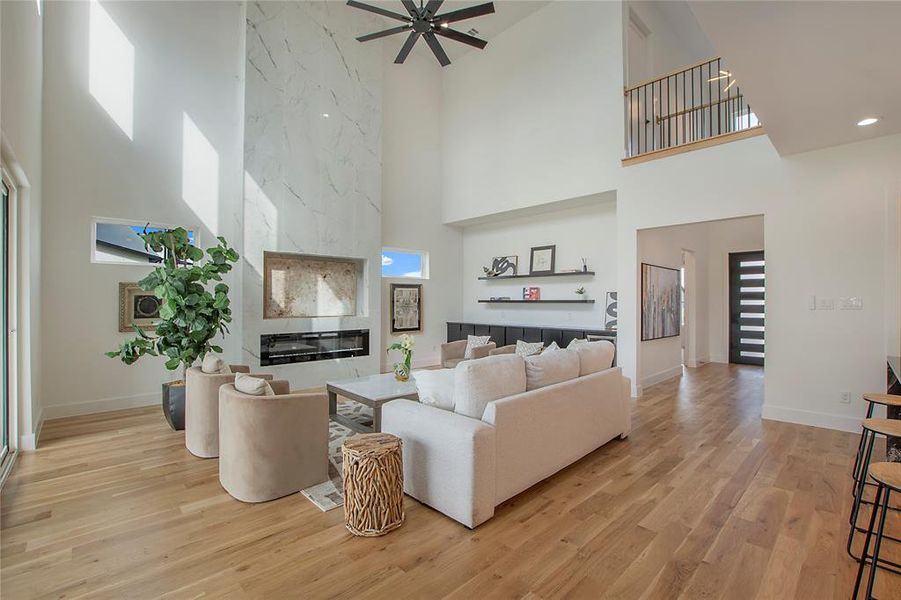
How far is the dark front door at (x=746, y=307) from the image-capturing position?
8.12 metres

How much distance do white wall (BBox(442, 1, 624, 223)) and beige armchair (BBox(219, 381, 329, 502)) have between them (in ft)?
16.4

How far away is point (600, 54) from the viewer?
599cm

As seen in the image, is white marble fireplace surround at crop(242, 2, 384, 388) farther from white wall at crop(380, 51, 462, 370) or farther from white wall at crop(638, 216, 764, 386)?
white wall at crop(638, 216, 764, 386)

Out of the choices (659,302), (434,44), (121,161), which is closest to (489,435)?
(434,44)

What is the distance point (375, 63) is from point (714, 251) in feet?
24.3

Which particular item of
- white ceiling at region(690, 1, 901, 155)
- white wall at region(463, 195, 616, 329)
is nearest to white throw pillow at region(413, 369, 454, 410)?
white ceiling at region(690, 1, 901, 155)

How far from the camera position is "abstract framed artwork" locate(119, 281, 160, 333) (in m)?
4.94

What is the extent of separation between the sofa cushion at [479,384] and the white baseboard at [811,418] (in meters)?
3.46

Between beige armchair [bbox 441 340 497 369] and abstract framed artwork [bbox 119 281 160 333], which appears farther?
beige armchair [bbox 441 340 497 369]

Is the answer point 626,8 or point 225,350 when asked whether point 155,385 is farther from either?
point 626,8

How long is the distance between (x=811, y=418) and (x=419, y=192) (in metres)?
6.59

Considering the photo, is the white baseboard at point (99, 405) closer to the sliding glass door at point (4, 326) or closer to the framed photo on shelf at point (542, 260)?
the sliding glass door at point (4, 326)

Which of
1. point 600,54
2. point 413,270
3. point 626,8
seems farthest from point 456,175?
point 626,8

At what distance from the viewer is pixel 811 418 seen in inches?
167
